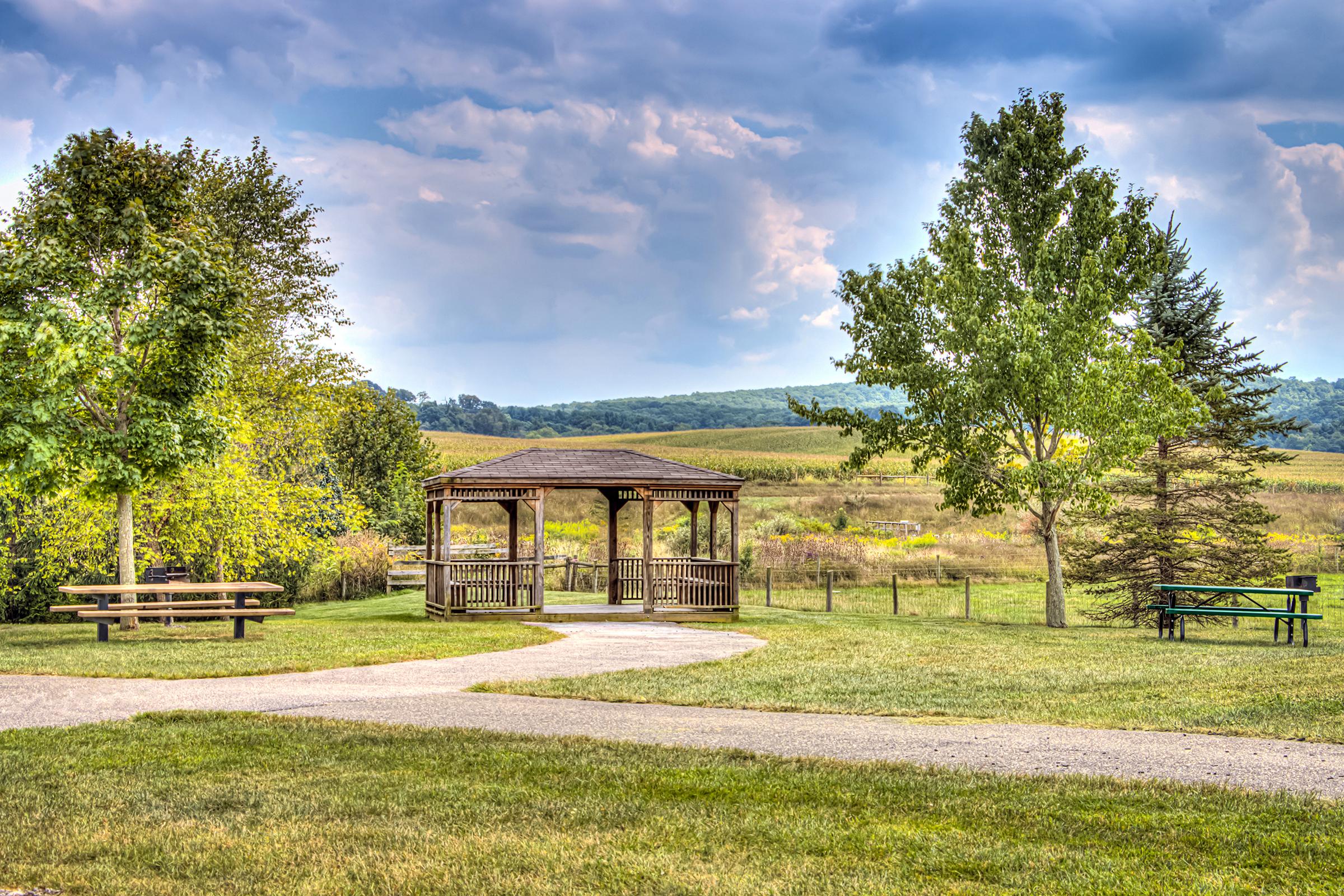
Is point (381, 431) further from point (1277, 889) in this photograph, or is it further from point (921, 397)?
point (1277, 889)

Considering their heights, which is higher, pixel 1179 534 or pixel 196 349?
pixel 196 349

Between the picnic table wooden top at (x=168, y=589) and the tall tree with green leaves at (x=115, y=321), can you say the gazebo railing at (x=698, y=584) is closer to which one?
the picnic table wooden top at (x=168, y=589)

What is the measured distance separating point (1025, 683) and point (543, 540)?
12.7m

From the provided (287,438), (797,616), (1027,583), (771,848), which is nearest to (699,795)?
(771,848)

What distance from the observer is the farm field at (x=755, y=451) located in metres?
63.3

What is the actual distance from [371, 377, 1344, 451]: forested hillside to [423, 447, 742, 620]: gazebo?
247ft

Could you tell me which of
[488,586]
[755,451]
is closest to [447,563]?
[488,586]

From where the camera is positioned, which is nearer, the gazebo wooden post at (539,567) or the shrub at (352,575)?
the gazebo wooden post at (539,567)

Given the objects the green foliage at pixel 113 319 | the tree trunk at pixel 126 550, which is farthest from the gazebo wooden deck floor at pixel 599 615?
the green foliage at pixel 113 319

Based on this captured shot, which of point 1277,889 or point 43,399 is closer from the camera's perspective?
point 1277,889

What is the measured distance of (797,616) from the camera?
902 inches

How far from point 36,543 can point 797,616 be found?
1581 centimetres

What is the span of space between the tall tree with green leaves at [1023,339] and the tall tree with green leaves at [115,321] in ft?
42.1

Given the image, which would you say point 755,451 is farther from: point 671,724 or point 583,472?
point 671,724
